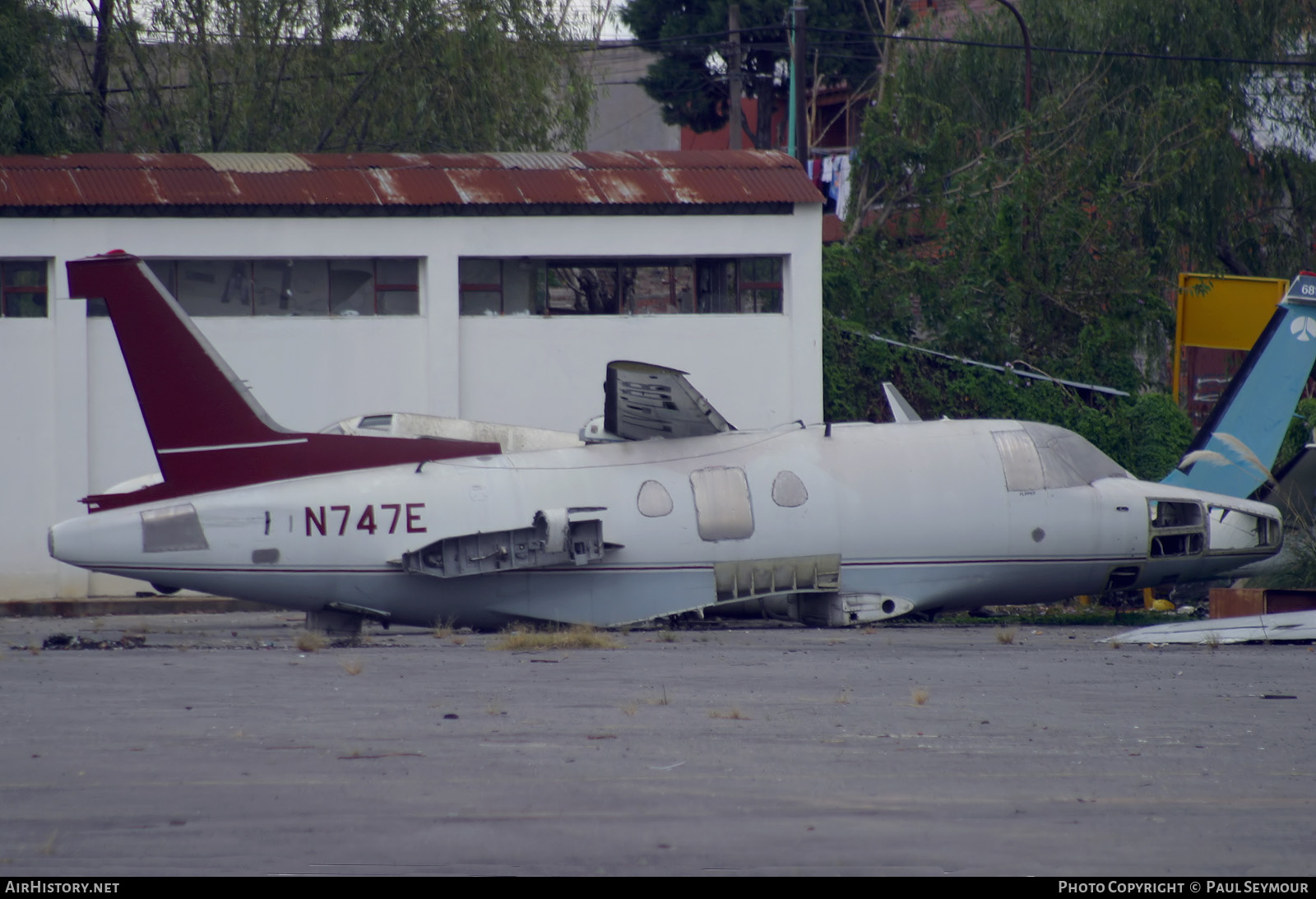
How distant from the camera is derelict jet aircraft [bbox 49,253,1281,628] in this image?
16.4 meters

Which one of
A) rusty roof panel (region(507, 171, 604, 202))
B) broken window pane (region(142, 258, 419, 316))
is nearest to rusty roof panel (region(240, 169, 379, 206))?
broken window pane (region(142, 258, 419, 316))

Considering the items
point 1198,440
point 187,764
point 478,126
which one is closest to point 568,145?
point 478,126

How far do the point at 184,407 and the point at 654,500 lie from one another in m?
5.62

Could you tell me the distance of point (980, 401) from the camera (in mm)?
27219

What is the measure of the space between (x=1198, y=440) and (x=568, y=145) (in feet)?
53.1

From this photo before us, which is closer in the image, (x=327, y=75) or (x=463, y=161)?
(x=463, y=161)

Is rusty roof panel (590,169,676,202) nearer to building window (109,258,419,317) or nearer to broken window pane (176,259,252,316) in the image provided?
building window (109,258,419,317)

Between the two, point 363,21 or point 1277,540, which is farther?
point 363,21

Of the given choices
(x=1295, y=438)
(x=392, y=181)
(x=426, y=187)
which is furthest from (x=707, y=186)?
(x=1295, y=438)

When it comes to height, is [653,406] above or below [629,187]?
below

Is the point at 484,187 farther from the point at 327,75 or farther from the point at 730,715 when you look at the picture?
the point at 730,715

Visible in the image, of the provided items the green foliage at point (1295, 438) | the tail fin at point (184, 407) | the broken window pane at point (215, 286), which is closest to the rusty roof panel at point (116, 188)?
the broken window pane at point (215, 286)

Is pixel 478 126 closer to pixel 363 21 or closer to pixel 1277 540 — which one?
pixel 363 21

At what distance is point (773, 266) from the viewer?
2592cm
